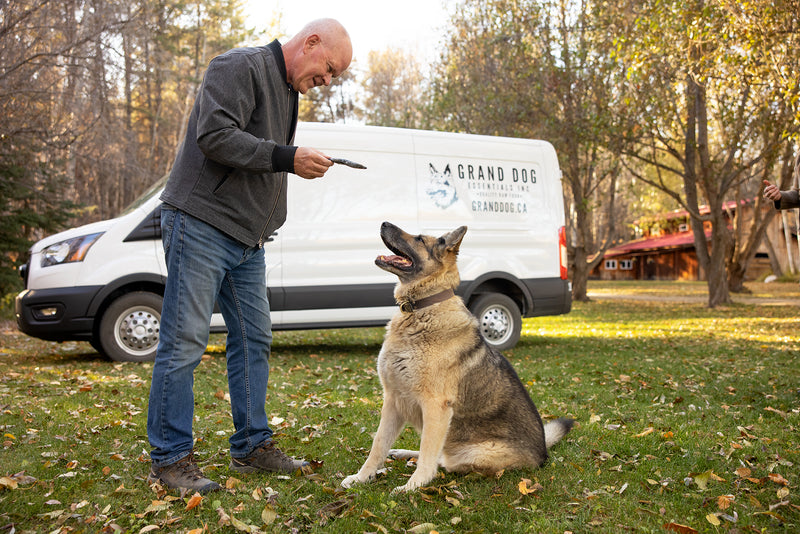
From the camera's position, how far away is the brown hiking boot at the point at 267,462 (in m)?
3.70

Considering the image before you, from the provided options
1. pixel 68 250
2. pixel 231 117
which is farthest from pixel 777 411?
pixel 68 250

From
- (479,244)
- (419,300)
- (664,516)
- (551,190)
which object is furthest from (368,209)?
(664,516)

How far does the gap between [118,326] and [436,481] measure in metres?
5.45

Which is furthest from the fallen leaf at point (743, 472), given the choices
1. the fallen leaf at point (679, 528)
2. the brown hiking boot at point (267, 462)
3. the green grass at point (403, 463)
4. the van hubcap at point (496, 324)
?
the van hubcap at point (496, 324)

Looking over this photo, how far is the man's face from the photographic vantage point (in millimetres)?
3453

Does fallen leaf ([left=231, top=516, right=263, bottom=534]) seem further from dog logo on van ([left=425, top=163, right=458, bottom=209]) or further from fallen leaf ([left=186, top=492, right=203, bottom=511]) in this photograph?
dog logo on van ([left=425, top=163, right=458, bottom=209])

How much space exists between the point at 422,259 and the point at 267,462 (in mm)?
1533

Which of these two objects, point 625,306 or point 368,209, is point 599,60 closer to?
point 625,306

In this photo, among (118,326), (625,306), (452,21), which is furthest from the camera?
(452,21)

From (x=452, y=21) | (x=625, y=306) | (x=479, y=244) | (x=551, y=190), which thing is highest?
(x=452, y=21)

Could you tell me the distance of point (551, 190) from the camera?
9562mm

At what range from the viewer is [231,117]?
3.23m

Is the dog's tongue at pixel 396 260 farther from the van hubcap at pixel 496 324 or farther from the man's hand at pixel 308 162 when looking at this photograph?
the van hubcap at pixel 496 324

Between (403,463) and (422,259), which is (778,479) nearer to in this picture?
(403,463)
